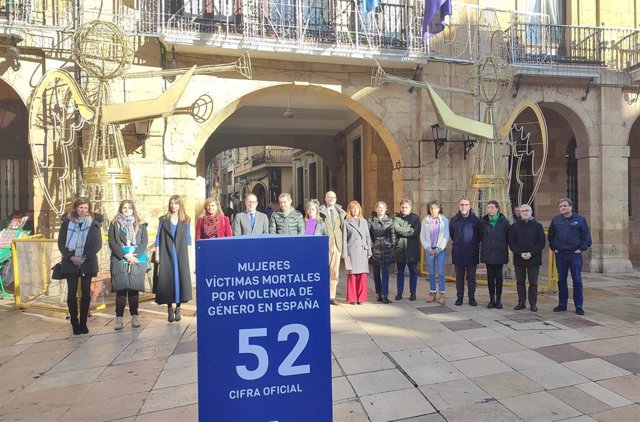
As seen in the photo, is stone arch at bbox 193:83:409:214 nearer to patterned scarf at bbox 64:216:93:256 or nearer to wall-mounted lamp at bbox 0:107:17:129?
patterned scarf at bbox 64:216:93:256

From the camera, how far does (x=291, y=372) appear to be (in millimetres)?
2154

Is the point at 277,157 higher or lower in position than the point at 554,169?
higher

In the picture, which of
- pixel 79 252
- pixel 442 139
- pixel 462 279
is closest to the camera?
pixel 79 252

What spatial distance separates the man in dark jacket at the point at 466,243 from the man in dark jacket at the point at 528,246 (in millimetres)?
502

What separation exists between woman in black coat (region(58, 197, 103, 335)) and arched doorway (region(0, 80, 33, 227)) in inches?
233

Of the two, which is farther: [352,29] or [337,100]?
[337,100]

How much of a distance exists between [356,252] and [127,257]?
10.7 ft

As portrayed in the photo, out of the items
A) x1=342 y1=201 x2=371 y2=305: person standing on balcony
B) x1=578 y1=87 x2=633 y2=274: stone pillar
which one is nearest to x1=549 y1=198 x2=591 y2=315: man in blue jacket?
x1=342 y1=201 x2=371 y2=305: person standing on balcony

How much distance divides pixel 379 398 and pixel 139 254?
3.60m

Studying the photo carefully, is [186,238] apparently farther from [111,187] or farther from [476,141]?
[476,141]

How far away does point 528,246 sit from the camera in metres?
6.20

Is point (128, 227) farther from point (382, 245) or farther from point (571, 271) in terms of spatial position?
point (571, 271)

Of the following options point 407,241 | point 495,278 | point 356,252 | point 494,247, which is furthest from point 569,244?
point 356,252

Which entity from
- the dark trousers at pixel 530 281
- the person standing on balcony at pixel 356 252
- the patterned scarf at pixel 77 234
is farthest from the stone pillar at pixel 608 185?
the patterned scarf at pixel 77 234
